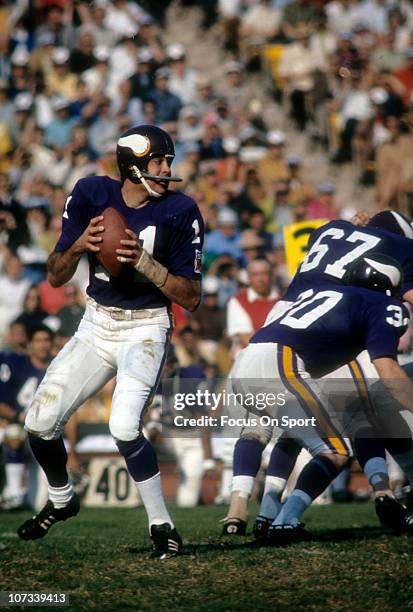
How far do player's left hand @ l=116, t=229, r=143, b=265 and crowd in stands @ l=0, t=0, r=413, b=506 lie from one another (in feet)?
16.3

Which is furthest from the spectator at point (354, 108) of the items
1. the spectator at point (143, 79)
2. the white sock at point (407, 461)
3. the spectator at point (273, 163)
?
the white sock at point (407, 461)

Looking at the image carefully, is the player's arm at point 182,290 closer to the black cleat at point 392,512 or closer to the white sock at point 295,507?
the white sock at point 295,507

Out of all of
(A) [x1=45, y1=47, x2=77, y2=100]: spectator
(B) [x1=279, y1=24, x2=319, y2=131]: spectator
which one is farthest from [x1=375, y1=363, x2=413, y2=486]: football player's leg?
(A) [x1=45, y1=47, x2=77, y2=100]: spectator

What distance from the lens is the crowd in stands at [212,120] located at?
37.6 feet

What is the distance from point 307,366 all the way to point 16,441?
4566 mm

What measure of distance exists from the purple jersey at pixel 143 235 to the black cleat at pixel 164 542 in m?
1.04

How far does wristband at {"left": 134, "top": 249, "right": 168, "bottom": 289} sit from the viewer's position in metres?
5.31

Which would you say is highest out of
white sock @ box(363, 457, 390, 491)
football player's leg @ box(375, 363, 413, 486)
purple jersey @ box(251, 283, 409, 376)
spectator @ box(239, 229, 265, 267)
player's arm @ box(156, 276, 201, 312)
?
spectator @ box(239, 229, 265, 267)

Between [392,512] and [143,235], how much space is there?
1.97m

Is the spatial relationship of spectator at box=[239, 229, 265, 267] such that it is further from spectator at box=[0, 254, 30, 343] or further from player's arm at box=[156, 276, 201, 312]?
player's arm at box=[156, 276, 201, 312]

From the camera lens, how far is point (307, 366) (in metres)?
5.80

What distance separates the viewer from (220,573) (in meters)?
4.97

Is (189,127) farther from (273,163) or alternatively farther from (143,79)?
(273,163)

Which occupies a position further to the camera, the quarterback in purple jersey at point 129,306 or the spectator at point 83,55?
the spectator at point 83,55
